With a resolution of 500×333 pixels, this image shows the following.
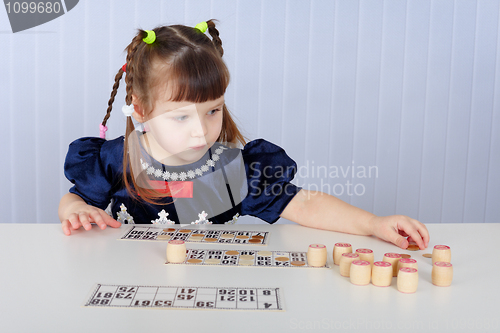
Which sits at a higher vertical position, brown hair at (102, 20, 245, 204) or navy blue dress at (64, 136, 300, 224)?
brown hair at (102, 20, 245, 204)

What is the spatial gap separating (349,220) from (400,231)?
0.40 feet

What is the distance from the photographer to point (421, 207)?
105 inches

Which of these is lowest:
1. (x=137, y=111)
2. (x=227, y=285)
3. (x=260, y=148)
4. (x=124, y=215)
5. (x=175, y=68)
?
(x=124, y=215)

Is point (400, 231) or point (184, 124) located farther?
point (184, 124)

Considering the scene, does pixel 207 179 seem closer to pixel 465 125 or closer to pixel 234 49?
pixel 234 49

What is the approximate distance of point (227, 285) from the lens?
71 centimetres

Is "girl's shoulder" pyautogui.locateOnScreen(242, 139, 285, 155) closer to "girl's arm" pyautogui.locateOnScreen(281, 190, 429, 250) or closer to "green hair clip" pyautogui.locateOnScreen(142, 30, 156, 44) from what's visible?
"girl's arm" pyautogui.locateOnScreen(281, 190, 429, 250)

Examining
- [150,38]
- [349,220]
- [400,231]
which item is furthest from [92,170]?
[400,231]

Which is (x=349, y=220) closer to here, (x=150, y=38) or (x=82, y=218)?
(x=82, y=218)

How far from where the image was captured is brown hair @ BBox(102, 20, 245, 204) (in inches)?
46.6

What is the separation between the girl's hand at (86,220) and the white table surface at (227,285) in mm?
29

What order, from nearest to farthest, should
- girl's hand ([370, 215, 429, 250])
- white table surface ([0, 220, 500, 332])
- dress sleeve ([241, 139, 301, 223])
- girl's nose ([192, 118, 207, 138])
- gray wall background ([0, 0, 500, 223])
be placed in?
1. white table surface ([0, 220, 500, 332])
2. girl's hand ([370, 215, 429, 250])
3. girl's nose ([192, 118, 207, 138])
4. dress sleeve ([241, 139, 301, 223])
5. gray wall background ([0, 0, 500, 223])

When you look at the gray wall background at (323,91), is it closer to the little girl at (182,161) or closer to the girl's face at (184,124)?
the little girl at (182,161)

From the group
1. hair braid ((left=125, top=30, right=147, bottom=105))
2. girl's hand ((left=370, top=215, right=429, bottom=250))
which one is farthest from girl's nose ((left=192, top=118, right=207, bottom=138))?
girl's hand ((left=370, top=215, right=429, bottom=250))
